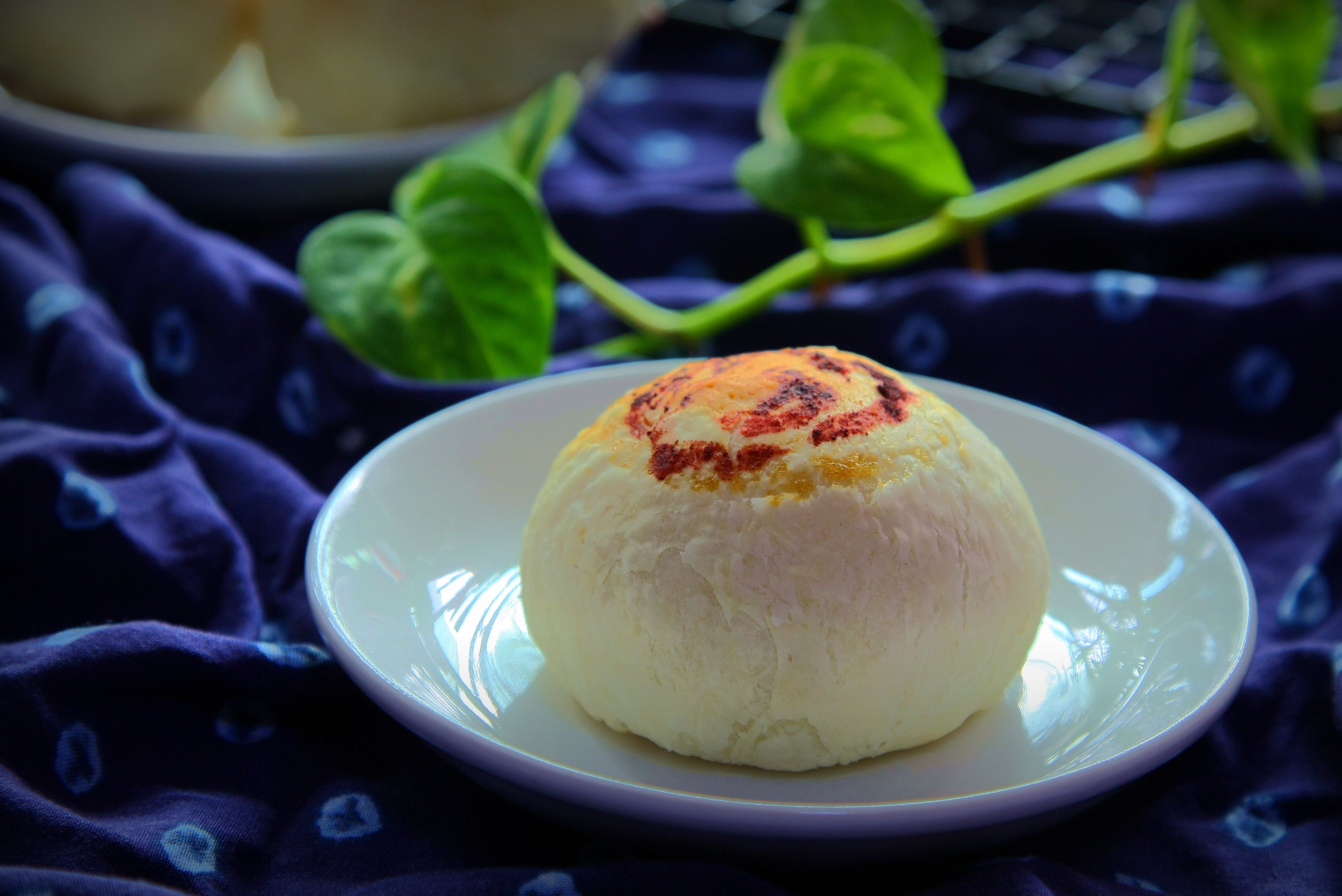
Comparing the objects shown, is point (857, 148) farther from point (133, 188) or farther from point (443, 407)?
point (133, 188)

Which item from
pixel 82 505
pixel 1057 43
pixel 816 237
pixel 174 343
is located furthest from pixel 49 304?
pixel 1057 43

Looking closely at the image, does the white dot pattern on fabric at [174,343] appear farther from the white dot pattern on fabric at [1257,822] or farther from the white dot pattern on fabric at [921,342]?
the white dot pattern on fabric at [1257,822]

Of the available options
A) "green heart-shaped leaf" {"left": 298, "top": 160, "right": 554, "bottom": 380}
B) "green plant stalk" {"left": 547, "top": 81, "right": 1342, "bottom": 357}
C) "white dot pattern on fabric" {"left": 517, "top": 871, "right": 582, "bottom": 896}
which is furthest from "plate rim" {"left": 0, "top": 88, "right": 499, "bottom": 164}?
"white dot pattern on fabric" {"left": 517, "top": 871, "right": 582, "bottom": 896}

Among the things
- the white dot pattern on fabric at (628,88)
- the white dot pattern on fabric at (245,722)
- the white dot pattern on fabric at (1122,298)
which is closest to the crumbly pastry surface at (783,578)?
the white dot pattern on fabric at (245,722)

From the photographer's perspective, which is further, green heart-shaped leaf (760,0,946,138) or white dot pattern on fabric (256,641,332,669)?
green heart-shaped leaf (760,0,946,138)

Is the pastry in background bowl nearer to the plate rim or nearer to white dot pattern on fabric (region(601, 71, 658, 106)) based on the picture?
the plate rim

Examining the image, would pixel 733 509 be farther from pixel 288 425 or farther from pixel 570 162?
pixel 570 162

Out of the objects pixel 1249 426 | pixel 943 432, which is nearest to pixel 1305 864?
pixel 943 432
